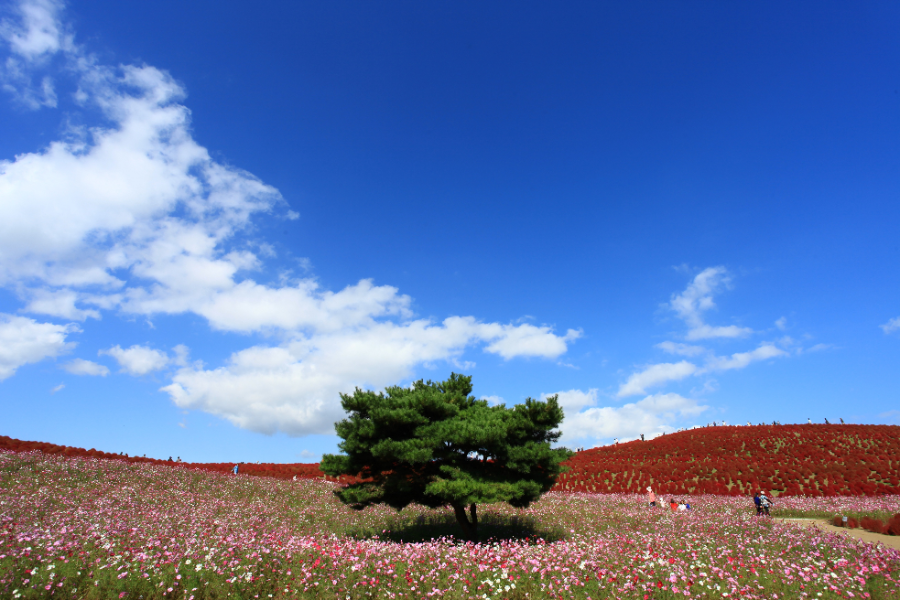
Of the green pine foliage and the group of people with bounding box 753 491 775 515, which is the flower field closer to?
the green pine foliage

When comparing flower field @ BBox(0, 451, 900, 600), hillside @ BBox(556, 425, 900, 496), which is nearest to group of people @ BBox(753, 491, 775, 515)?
flower field @ BBox(0, 451, 900, 600)

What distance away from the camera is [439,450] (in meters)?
11.8

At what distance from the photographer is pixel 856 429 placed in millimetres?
37531

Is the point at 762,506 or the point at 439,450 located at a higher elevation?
the point at 439,450

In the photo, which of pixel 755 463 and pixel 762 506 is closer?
pixel 762 506

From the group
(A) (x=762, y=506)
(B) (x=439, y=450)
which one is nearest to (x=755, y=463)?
(A) (x=762, y=506)

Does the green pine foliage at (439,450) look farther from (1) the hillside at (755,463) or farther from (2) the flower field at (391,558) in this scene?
(1) the hillside at (755,463)

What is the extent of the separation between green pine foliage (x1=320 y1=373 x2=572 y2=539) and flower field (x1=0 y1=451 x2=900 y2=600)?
4.17 ft

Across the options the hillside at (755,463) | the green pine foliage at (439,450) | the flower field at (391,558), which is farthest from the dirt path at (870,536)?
the hillside at (755,463)

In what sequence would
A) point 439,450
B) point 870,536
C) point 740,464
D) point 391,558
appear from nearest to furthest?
1. point 391,558
2. point 439,450
3. point 870,536
4. point 740,464

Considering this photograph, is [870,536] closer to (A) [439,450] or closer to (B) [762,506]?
(B) [762,506]

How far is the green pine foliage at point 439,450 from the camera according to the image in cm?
1090

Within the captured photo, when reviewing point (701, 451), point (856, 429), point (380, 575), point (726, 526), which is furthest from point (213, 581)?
point (856, 429)

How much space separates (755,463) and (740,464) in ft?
3.88
